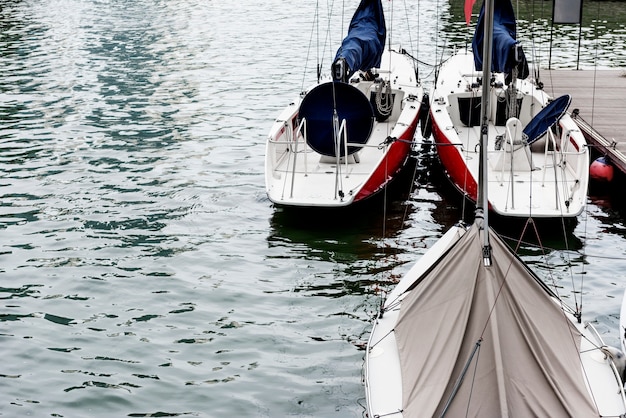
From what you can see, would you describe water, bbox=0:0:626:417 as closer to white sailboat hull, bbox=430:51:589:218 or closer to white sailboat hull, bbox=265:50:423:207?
Answer: white sailboat hull, bbox=265:50:423:207

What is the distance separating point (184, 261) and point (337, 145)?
306cm

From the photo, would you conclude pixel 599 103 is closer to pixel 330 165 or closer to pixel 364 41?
pixel 364 41

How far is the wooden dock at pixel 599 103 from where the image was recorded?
15999mm

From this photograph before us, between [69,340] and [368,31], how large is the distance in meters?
9.80

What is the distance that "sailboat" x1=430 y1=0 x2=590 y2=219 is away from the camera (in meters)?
13.2

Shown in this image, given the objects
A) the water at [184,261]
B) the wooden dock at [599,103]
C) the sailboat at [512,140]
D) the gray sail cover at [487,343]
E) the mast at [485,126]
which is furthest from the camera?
the wooden dock at [599,103]

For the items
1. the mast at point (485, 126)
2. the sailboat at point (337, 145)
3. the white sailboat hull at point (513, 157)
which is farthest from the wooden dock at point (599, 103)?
the mast at point (485, 126)

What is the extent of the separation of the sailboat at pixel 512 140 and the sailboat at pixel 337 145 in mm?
863

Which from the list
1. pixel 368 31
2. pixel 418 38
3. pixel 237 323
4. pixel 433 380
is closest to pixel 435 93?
pixel 368 31

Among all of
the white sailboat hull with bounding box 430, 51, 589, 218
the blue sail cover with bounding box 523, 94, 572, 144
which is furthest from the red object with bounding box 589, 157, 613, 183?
the blue sail cover with bounding box 523, 94, 572, 144

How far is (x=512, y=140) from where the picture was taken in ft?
46.0

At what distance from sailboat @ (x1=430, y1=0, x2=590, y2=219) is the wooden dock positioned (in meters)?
0.86

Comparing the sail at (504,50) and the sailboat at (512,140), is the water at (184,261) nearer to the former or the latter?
the sailboat at (512,140)

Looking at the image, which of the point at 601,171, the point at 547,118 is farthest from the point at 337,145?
the point at 601,171
